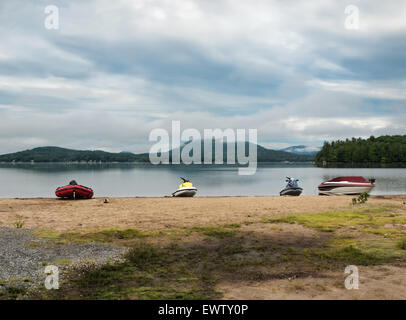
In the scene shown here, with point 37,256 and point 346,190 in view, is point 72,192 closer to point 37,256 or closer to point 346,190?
point 37,256

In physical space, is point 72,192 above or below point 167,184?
above

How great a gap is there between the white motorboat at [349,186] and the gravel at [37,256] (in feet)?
101

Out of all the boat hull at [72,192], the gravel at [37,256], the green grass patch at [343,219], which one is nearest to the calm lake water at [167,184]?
the boat hull at [72,192]

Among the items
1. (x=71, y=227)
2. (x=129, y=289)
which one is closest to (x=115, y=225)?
(x=71, y=227)

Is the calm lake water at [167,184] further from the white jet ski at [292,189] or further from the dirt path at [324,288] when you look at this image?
the dirt path at [324,288]

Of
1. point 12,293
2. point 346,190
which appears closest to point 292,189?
point 346,190

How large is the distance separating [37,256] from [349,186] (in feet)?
110

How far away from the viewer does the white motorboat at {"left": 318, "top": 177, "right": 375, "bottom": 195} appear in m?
36.8

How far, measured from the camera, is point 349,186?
37219 mm

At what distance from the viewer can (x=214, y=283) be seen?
28.3ft
